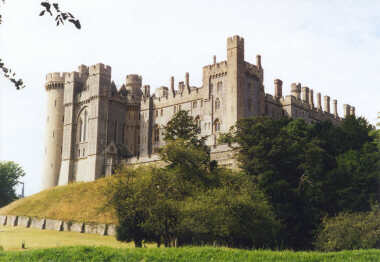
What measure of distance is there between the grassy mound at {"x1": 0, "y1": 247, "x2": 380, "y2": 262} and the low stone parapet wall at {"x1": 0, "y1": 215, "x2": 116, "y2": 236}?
22.7 meters

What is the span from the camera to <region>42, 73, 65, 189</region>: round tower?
65562 mm

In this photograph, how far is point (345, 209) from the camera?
38.8 metres

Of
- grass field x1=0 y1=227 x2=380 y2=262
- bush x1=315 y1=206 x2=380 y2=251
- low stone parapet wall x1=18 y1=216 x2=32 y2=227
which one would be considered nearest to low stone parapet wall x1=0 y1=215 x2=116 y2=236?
low stone parapet wall x1=18 y1=216 x2=32 y2=227

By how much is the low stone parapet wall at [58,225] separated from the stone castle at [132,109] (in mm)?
10726

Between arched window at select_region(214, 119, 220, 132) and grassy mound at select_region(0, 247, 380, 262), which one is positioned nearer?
grassy mound at select_region(0, 247, 380, 262)

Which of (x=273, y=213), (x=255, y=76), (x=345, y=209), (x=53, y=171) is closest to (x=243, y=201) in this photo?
(x=273, y=213)

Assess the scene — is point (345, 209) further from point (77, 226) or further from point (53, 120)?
point (53, 120)

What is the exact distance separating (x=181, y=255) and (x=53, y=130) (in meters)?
49.7

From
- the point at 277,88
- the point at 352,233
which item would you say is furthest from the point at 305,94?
the point at 352,233

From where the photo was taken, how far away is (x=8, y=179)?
2921 inches

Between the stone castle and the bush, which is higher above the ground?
the stone castle

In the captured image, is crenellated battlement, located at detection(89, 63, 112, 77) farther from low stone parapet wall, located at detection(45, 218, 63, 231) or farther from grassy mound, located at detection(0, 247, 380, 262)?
grassy mound, located at detection(0, 247, 380, 262)

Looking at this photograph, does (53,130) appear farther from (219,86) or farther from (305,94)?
(305,94)

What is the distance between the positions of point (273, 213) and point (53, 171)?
36522 mm
